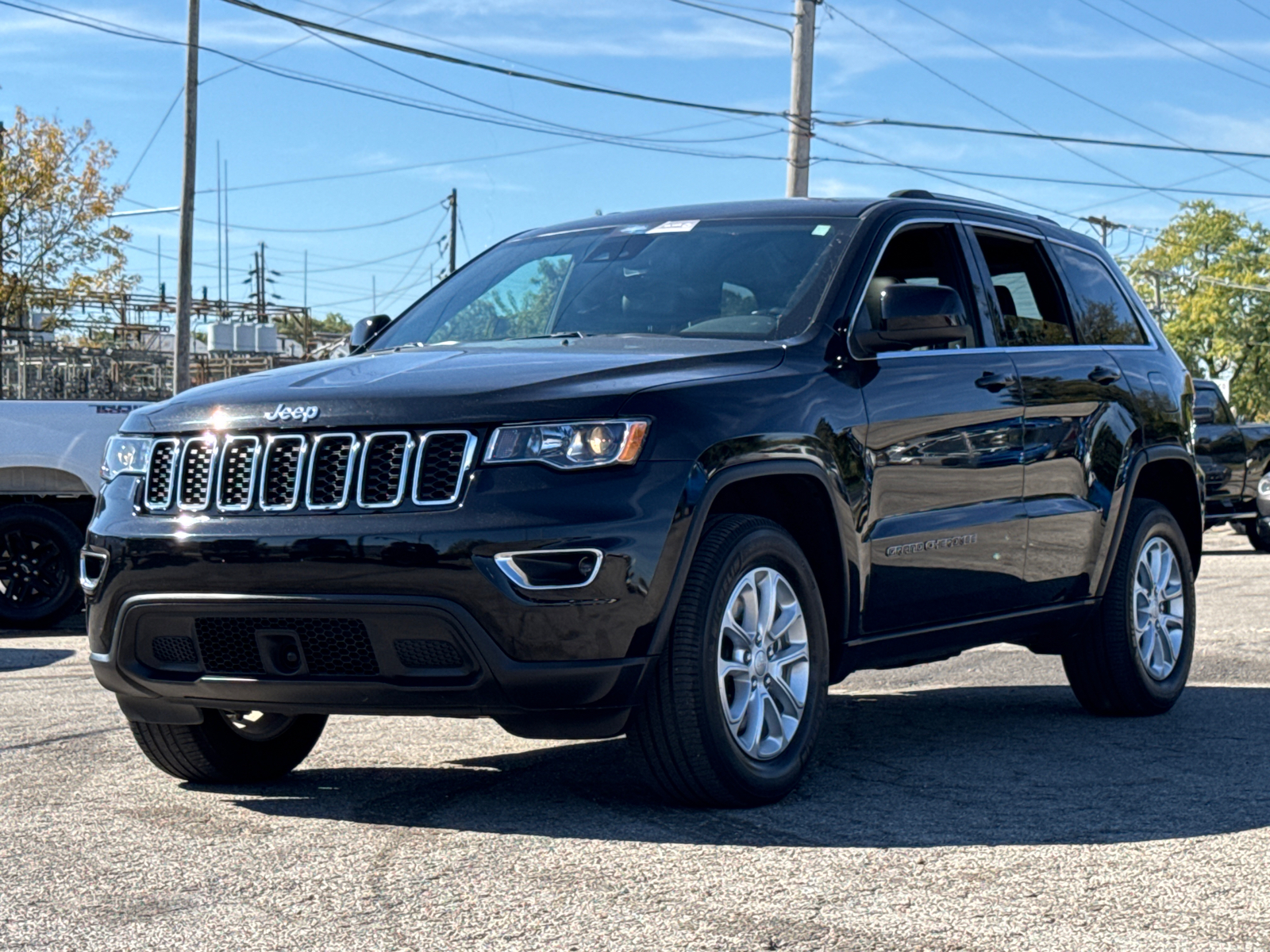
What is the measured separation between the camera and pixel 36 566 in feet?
41.8

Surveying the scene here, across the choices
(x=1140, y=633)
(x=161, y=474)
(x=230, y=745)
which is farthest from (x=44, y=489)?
(x=1140, y=633)

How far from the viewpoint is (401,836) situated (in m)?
4.84

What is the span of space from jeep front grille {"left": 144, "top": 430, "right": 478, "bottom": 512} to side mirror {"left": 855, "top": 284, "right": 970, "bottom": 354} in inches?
65.4

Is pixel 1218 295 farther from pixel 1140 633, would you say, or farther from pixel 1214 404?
pixel 1140 633

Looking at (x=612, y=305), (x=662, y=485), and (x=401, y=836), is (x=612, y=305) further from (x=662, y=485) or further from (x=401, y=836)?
(x=401, y=836)

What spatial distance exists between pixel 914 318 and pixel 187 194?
22.3m

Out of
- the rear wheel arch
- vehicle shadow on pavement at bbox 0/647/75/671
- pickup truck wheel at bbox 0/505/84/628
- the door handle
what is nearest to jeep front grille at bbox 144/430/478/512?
the door handle

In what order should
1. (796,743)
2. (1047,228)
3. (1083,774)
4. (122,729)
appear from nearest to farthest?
(796,743) → (1083,774) → (122,729) → (1047,228)

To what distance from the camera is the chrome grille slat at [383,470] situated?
187 inches

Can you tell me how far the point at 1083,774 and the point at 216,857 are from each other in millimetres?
2873

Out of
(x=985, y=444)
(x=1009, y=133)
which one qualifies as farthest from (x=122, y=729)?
(x=1009, y=133)

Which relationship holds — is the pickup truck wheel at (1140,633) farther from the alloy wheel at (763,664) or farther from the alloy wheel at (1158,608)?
the alloy wheel at (763,664)

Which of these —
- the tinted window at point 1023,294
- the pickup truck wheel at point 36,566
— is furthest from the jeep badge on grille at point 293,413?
the pickup truck wheel at point 36,566

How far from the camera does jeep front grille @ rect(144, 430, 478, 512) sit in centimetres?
473
